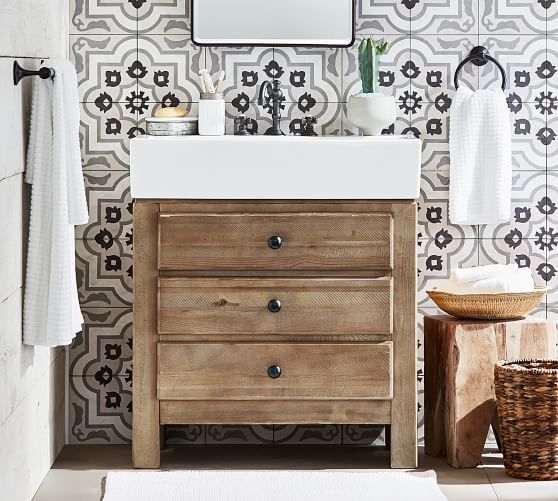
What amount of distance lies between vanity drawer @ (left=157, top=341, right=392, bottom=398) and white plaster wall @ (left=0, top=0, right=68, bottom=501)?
1.33ft

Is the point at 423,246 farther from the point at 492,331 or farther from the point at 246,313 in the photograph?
the point at 246,313

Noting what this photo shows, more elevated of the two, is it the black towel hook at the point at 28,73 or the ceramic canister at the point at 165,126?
the black towel hook at the point at 28,73

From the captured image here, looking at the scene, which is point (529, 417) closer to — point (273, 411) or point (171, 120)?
point (273, 411)

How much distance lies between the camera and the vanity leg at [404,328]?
307 centimetres

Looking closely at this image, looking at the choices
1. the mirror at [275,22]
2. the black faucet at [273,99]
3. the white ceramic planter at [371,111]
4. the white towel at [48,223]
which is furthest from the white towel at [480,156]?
the white towel at [48,223]

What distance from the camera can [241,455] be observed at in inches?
134

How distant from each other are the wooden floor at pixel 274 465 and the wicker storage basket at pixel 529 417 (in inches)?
2.2

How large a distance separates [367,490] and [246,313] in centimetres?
64

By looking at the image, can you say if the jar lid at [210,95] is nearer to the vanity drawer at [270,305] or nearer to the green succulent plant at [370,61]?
the green succulent plant at [370,61]

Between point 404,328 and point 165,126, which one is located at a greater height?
point 165,126

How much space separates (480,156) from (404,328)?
28.3 inches

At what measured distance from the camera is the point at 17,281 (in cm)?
275

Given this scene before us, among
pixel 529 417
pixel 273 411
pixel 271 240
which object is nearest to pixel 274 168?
pixel 271 240

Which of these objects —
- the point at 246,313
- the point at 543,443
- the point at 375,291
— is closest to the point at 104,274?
the point at 246,313
